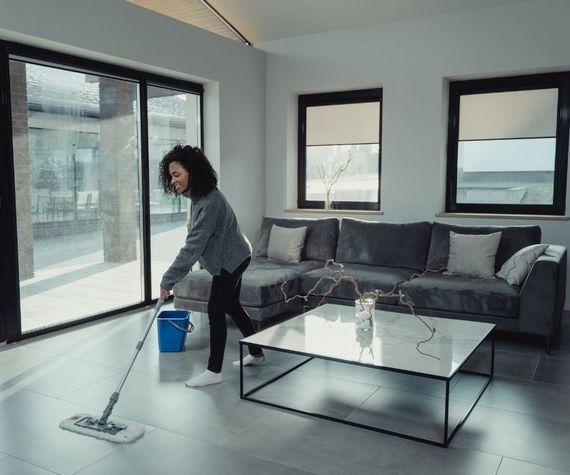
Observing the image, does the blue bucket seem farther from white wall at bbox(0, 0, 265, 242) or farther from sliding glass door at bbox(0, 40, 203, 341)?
white wall at bbox(0, 0, 265, 242)

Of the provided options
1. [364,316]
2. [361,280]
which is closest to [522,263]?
[361,280]

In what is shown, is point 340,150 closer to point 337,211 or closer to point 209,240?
point 337,211

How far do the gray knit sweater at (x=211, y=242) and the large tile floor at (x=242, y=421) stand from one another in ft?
2.25

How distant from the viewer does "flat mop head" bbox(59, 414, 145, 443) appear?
244 centimetres

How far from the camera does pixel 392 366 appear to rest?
2494mm

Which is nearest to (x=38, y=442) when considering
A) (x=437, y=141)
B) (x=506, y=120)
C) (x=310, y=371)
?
(x=310, y=371)

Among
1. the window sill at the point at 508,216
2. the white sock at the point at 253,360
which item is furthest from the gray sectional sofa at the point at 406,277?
the white sock at the point at 253,360

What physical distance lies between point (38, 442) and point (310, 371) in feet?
5.06

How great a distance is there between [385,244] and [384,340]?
6.60ft

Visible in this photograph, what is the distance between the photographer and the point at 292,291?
4500mm

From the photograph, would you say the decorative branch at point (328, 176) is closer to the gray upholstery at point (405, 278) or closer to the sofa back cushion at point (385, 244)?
the gray upholstery at point (405, 278)

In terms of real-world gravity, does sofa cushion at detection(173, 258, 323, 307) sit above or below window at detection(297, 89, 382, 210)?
below

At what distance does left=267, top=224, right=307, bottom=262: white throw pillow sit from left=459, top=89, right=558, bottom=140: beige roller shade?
6.02ft

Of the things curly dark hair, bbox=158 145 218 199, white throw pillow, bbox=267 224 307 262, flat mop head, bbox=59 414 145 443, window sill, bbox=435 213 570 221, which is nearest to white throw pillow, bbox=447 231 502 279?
window sill, bbox=435 213 570 221
